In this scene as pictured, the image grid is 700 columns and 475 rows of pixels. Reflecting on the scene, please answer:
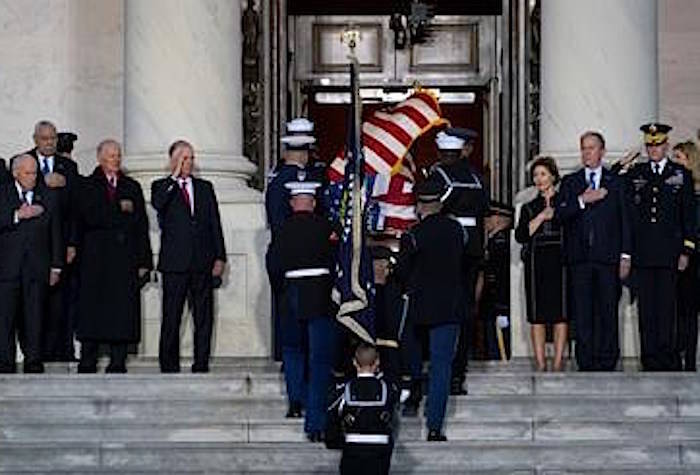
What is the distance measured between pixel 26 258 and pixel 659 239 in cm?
530

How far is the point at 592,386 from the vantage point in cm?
1623

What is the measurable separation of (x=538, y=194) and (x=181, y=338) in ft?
11.8

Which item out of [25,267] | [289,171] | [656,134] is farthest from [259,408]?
[656,134]

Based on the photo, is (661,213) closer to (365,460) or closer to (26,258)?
(365,460)

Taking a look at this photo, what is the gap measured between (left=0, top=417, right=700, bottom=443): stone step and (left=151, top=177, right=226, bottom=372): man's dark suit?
1747 millimetres

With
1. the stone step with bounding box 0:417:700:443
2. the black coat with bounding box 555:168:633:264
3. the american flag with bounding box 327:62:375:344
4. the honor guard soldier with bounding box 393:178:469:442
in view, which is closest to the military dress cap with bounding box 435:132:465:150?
the honor guard soldier with bounding box 393:178:469:442

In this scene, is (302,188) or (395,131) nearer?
(302,188)

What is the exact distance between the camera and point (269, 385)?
16.2 meters

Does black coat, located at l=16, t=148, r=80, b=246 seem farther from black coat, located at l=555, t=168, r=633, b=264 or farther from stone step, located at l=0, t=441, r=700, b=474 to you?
black coat, located at l=555, t=168, r=633, b=264

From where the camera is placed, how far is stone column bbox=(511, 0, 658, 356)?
19.3 meters

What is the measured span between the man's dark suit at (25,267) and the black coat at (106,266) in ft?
0.95

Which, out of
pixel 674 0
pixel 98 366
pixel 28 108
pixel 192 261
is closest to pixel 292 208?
pixel 192 261

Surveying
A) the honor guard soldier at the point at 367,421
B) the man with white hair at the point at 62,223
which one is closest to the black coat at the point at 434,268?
the honor guard soldier at the point at 367,421

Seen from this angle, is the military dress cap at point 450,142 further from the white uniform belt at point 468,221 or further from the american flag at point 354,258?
the american flag at point 354,258
